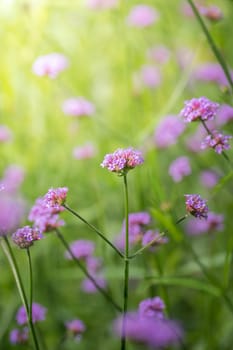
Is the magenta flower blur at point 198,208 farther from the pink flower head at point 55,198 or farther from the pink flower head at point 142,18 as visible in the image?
the pink flower head at point 142,18

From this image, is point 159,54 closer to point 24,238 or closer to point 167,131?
point 167,131

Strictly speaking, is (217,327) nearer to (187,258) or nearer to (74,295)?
(187,258)

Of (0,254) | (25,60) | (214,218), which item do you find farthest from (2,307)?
(25,60)

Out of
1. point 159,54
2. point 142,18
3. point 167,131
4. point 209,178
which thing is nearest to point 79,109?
point 167,131

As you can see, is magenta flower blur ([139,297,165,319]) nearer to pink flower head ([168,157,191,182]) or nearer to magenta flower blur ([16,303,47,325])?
magenta flower blur ([16,303,47,325])

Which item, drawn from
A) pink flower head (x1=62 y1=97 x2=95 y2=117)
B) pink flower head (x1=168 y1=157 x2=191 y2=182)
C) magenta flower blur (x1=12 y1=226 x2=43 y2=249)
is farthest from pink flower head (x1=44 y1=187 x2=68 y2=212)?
pink flower head (x1=62 y1=97 x2=95 y2=117)
